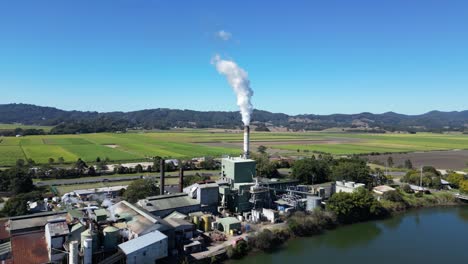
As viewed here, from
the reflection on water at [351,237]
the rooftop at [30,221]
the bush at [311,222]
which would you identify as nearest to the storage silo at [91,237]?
the rooftop at [30,221]

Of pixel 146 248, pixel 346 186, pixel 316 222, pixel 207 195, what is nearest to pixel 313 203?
pixel 316 222

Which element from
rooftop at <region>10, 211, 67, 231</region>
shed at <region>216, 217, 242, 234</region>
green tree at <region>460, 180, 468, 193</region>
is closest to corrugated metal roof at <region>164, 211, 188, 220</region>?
shed at <region>216, 217, 242, 234</region>

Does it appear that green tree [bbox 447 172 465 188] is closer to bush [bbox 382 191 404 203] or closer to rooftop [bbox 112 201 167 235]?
bush [bbox 382 191 404 203]

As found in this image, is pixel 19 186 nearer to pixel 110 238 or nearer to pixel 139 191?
pixel 139 191

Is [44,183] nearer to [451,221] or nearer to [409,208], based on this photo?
[409,208]

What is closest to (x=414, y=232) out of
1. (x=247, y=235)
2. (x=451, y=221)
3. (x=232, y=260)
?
(x=451, y=221)

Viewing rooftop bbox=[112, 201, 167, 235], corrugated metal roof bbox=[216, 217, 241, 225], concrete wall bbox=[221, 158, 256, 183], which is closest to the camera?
rooftop bbox=[112, 201, 167, 235]

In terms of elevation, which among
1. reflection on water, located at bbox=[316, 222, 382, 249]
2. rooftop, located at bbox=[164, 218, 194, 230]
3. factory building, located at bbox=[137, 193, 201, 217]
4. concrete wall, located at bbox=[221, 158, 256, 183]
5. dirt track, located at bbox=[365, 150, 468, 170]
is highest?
concrete wall, located at bbox=[221, 158, 256, 183]
